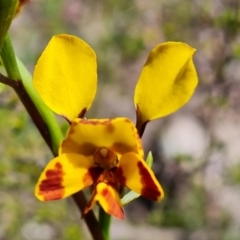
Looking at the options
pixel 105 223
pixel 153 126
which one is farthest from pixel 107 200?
pixel 153 126

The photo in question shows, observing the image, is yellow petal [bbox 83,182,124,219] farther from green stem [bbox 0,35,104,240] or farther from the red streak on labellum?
green stem [bbox 0,35,104,240]

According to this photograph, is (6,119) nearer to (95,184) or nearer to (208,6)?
(95,184)

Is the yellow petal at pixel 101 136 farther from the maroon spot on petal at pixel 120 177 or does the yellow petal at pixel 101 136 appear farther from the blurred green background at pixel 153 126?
the blurred green background at pixel 153 126

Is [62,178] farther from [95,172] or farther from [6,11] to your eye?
[6,11]

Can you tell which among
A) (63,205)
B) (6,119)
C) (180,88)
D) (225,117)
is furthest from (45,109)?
(225,117)

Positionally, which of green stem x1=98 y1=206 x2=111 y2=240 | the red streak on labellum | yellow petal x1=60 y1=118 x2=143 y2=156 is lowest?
green stem x1=98 y1=206 x2=111 y2=240

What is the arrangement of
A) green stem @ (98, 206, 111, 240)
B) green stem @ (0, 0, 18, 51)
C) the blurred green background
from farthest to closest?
1. the blurred green background
2. green stem @ (98, 206, 111, 240)
3. green stem @ (0, 0, 18, 51)

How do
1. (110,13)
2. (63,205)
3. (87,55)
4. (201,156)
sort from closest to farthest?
(87,55) → (63,205) → (201,156) → (110,13)

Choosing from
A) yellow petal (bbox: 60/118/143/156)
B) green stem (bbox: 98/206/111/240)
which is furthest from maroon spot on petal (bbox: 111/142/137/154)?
green stem (bbox: 98/206/111/240)
